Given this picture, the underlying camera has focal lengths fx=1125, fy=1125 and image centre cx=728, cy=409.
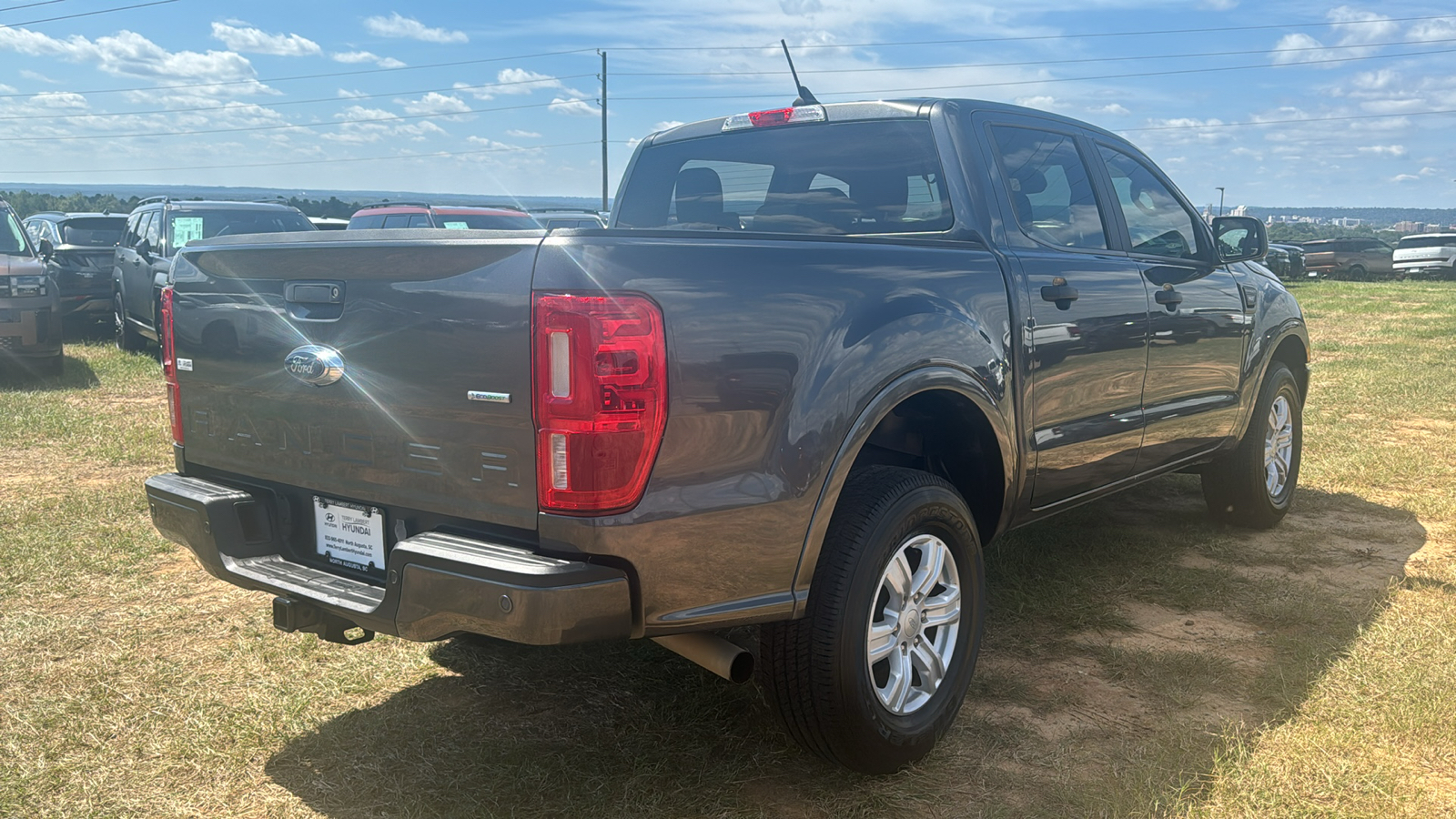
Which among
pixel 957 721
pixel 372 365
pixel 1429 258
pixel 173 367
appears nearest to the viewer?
pixel 372 365

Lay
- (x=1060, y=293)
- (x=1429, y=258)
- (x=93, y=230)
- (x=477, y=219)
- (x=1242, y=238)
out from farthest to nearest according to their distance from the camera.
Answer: (x=1429, y=258) → (x=93, y=230) → (x=477, y=219) → (x=1242, y=238) → (x=1060, y=293)

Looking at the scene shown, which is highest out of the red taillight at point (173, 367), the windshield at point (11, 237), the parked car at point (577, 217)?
the parked car at point (577, 217)

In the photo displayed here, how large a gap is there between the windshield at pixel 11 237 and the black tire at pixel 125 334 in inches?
75.8

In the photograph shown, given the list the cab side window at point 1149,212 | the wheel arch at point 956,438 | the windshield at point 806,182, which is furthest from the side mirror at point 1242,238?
the wheel arch at point 956,438

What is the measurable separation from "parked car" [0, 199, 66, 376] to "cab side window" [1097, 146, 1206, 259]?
9786 millimetres

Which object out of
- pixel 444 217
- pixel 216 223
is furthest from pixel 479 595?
pixel 216 223

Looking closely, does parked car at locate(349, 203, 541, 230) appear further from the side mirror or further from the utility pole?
the utility pole

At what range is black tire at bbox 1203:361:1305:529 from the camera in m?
5.38

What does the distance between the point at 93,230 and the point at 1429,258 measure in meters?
34.7

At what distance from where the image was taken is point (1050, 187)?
407cm

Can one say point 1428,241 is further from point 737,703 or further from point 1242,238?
point 737,703

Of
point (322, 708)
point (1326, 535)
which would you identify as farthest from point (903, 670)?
point (1326, 535)

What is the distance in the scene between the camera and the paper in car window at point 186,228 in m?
11.6

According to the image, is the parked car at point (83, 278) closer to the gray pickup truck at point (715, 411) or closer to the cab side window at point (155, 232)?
the cab side window at point (155, 232)
